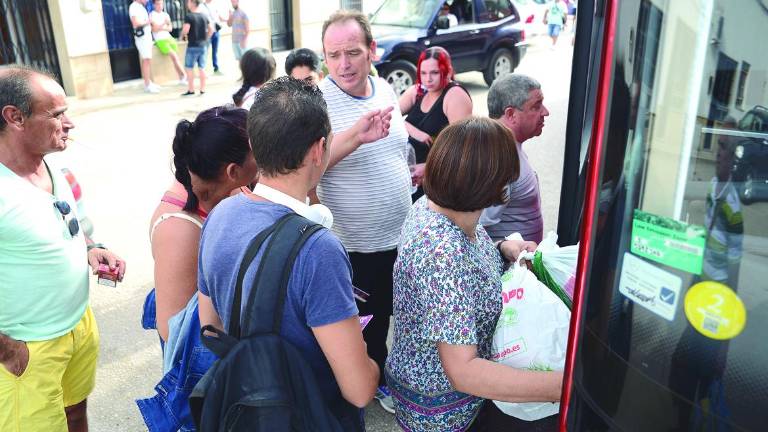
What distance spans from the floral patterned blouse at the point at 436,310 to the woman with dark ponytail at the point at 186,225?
58 cm

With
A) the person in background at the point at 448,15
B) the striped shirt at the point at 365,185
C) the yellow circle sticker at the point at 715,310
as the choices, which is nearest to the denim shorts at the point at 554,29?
the person in background at the point at 448,15

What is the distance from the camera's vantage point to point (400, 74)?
10.2 m

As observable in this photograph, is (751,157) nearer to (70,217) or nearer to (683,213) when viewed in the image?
(683,213)

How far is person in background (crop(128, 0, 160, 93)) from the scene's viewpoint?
10719 mm

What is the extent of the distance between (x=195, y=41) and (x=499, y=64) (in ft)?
18.5

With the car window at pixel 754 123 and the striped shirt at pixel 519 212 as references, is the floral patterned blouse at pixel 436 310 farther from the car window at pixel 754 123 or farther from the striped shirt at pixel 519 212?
the striped shirt at pixel 519 212

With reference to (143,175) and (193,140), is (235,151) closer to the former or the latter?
(193,140)

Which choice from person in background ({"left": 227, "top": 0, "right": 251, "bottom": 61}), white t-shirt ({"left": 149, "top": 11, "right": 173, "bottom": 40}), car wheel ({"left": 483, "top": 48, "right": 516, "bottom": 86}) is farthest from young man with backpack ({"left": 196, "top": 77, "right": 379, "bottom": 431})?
person in background ({"left": 227, "top": 0, "right": 251, "bottom": 61})

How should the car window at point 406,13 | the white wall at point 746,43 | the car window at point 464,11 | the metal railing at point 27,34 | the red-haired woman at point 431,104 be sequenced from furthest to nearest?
the car window at point 464,11 → the car window at point 406,13 → the metal railing at point 27,34 → the red-haired woman at point 431,104 → the white wall at point 746,43

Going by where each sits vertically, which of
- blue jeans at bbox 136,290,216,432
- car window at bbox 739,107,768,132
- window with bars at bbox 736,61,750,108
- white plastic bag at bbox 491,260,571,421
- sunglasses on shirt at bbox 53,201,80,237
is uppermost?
window with bars at bbox 736,61,750,108

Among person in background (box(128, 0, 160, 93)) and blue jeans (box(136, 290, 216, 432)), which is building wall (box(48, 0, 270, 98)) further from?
blue jeans (box(136, 290, 216, 432))

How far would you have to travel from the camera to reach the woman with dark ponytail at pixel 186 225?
1.72 metres

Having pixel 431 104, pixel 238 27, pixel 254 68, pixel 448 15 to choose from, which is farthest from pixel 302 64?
pixel 238 27

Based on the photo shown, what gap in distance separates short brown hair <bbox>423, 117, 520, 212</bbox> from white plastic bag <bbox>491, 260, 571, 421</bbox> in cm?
25
